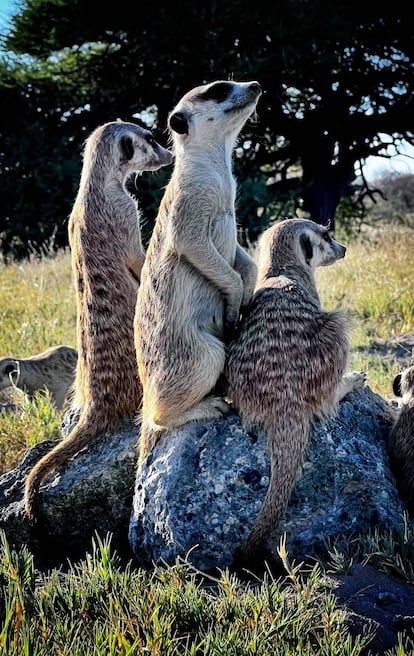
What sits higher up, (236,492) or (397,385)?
(397,385)

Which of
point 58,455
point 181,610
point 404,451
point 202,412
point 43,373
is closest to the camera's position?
point 181,610

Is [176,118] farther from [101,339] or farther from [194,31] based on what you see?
[194,31]

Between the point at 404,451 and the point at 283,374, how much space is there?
0.67 metres

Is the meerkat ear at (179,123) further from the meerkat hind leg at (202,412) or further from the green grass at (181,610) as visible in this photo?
the green grass at (181,610)

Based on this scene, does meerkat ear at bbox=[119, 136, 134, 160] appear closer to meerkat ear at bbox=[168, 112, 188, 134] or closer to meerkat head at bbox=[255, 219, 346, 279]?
meerkat ear at bbox=[168, 112, 188, 134]

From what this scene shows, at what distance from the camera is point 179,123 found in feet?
11.0

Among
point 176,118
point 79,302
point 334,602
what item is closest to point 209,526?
point 334,602

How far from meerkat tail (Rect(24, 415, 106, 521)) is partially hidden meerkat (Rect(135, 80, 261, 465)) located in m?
0.37

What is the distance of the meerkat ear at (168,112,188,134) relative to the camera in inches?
132

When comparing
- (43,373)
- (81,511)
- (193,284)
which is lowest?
(81,511)

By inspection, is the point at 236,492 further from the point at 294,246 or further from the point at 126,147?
the point at 126,147

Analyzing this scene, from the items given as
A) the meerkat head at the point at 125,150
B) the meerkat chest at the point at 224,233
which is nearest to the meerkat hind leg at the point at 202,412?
the meerkat chest at the point at 224,233

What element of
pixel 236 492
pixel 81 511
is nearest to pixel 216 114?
pixel 236 492

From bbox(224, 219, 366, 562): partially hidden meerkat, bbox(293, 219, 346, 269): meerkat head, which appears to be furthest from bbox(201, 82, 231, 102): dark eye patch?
bbox(224, 219, 366, 562): partially hidden meerkat
